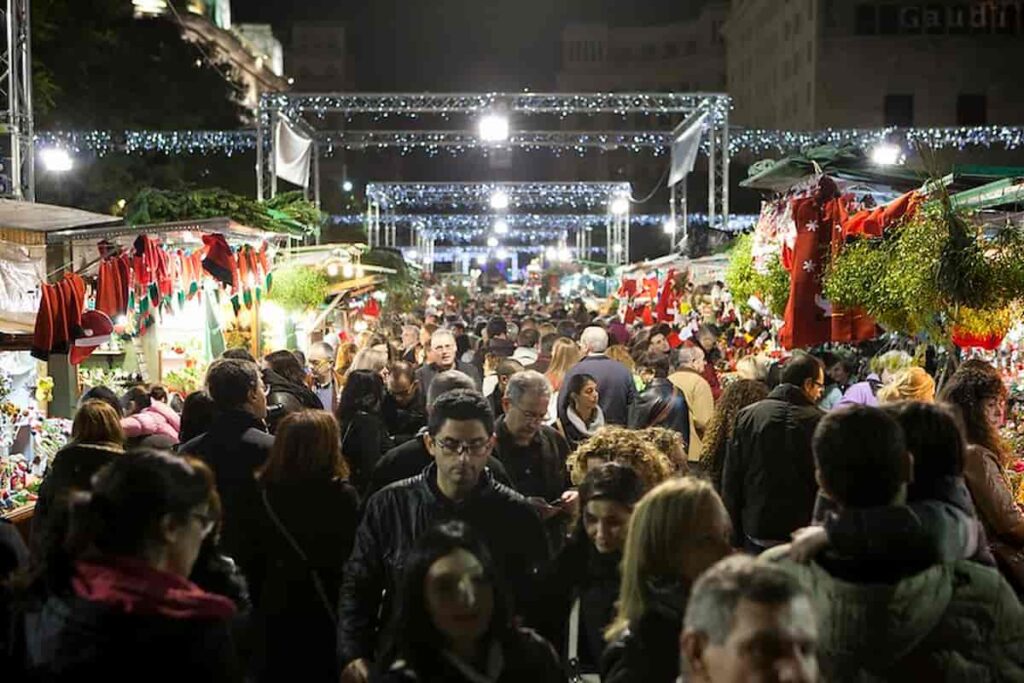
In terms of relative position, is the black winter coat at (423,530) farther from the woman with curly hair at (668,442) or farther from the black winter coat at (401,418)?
the black winter coat at (401,418)

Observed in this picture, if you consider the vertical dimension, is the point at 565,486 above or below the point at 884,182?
below

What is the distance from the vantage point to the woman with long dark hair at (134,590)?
114 inches

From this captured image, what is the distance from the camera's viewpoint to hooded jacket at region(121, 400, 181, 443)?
8.12 m

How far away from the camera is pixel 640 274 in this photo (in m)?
27.1

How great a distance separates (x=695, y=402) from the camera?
9734 millimetres

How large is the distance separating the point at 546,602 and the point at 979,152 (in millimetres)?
52178

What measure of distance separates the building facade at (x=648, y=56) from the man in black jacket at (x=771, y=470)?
89.1 m

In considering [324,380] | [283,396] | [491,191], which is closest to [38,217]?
[283,396]

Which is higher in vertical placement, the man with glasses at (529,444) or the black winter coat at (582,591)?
the man with glasses at (529,444)

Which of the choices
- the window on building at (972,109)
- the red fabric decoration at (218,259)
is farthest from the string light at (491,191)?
the red fabric decoration at (218,259)

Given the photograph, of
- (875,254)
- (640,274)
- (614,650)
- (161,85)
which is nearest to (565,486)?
(875,254)

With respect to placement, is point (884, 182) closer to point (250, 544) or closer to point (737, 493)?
point (737, 493)

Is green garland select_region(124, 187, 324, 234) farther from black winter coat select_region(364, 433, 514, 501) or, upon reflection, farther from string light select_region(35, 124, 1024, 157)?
string light select_region(35, 124, 1024, 157)

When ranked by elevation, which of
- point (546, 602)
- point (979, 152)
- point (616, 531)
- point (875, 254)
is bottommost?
point (546, 602)
